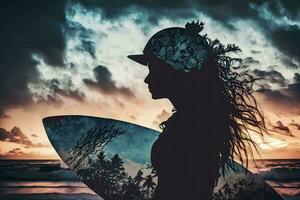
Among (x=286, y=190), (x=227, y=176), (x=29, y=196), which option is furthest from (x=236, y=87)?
(x=286, y=190)

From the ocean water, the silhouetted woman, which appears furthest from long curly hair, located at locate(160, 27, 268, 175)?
the ocean water

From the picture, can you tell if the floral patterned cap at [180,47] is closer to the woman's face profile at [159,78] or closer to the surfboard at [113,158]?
the woman's face profile at [159,78]

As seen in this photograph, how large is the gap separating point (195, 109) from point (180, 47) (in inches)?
23.3

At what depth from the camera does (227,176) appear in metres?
4.25

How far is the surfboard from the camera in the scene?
14.1ft

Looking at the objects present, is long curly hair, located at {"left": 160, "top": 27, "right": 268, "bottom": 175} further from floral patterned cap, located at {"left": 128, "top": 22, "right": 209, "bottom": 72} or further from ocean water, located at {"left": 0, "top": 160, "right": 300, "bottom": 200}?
ocean water, located at {"left": 0, "top": 160, "right": 300, "bottom": 200}

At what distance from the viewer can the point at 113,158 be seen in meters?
4.31

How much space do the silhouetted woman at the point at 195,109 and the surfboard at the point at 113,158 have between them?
64 cm

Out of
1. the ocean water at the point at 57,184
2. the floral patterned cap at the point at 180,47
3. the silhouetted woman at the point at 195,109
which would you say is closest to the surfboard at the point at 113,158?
the silhouetted woman at the point at 195,109

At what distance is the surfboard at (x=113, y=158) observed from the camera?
4.29 meters

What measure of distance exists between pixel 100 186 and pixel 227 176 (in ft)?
4.40

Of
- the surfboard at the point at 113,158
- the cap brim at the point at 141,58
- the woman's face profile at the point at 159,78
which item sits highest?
the cap brim at the point at 141,58

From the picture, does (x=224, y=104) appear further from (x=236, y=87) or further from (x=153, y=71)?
(x=153, y=71)

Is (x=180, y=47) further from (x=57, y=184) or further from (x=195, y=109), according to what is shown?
(x=57, y=184)
